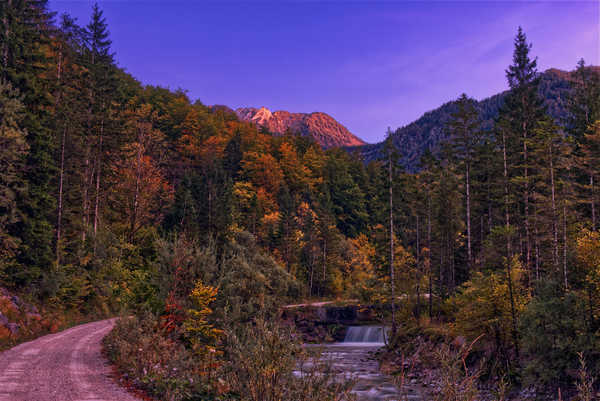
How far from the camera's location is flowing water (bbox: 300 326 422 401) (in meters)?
17.1

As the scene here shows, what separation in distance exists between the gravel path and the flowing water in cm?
604

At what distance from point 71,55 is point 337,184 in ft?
185

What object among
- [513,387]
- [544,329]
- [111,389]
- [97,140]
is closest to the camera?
[111,389]

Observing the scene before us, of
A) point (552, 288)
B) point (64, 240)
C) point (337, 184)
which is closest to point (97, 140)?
point (64, 240)

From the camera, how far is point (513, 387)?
55.8ft

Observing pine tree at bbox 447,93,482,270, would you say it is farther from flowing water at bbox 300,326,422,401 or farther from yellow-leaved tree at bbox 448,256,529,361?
yellow-leaved tree at bbox 448,256,529,361

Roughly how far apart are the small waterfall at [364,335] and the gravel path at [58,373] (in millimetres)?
27700

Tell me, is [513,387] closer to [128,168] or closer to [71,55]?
[128,168]

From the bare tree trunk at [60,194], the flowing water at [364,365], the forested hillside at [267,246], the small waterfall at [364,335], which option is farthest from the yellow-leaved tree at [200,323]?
the small waterfall at [364,335]

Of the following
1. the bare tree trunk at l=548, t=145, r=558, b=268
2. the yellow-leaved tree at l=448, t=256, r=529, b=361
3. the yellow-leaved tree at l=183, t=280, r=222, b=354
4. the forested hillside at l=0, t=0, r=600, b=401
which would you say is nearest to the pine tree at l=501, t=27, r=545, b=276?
the forested hillside at l=0, t=0, r=600, b=401

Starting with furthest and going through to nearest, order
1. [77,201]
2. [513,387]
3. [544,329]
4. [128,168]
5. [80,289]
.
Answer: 1. [128,168]
2. [77,201]
3. [80,289]
4. [513,387]
5. [544,329]

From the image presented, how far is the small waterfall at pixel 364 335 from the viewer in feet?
128

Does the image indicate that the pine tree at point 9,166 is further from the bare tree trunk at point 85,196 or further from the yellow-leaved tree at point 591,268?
the yellow-leaved tree at point 591,268

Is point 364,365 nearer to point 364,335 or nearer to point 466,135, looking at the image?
point 364,335
